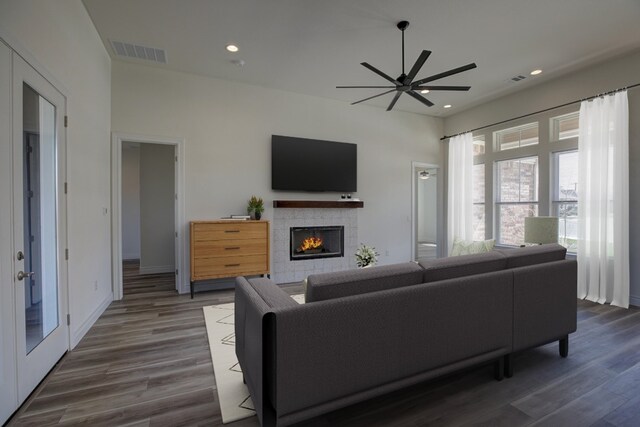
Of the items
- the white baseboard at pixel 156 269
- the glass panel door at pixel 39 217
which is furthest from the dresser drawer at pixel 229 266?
the white baseboard at pixel 156 269

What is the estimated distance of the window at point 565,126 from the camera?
14.6 feet

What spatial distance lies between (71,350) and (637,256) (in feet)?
20.8

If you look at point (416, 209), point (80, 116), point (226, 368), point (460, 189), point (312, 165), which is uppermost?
point (80, 116)

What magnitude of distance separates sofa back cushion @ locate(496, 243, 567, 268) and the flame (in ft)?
11.0

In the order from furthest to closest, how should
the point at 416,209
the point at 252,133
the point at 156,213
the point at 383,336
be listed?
the point at 416,209 < the point at 156,213 < the point at 252,133 < the point at 383,336

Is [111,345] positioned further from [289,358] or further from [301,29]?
[301,29]

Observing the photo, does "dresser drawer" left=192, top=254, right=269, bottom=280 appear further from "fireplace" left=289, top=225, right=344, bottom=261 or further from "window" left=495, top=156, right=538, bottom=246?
"window" left=495, top=156, right=538, bottom=246

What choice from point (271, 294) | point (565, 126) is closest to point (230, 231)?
point (271, 294)

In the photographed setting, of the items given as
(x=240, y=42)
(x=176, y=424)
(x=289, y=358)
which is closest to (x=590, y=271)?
(x=289, y=358)

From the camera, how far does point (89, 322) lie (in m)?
3.05

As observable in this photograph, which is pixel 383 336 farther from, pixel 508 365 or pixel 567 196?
pixel 567 196

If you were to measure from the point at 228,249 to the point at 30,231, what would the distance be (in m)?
2.29

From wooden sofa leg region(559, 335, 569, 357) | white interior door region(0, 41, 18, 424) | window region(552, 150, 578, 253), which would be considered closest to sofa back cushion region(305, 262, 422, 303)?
wooden sofa leg region(559, 335, 569, 357)

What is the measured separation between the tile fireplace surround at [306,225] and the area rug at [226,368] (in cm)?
150
